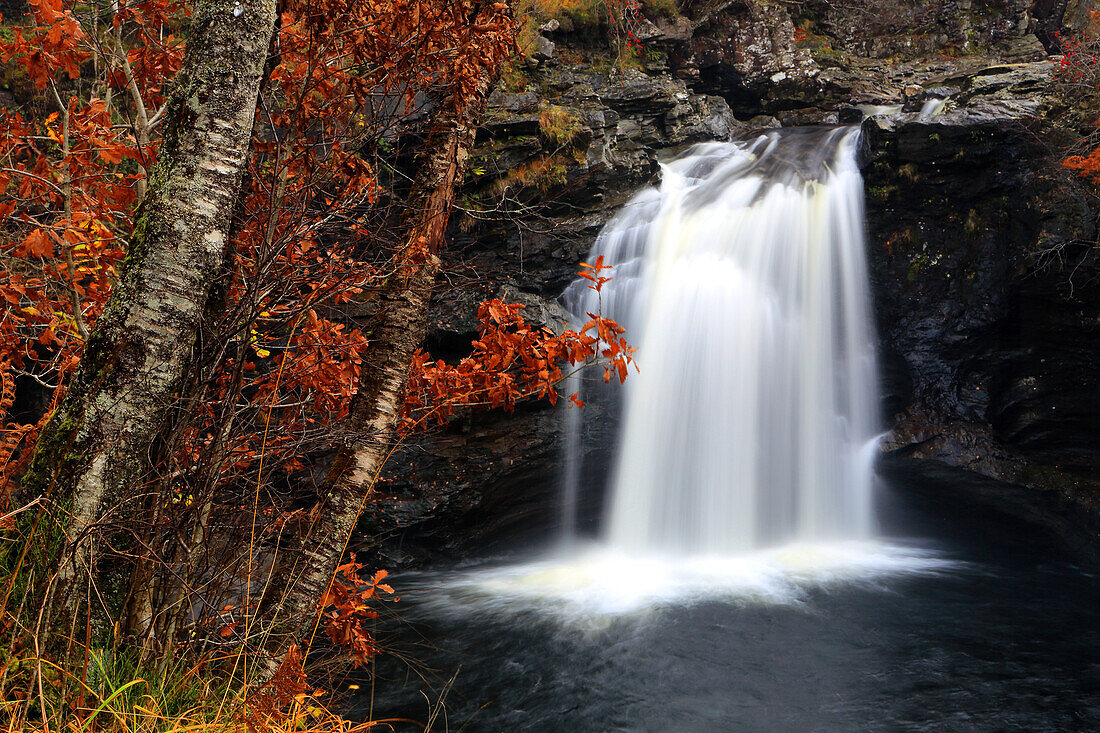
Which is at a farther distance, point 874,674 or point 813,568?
point 813,568

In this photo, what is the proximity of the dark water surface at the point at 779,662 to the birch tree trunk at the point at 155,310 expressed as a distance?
3197 mm

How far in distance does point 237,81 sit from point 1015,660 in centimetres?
821

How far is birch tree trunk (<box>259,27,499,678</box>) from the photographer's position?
2.87 m

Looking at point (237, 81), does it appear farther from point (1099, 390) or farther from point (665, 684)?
point (1099, 390)

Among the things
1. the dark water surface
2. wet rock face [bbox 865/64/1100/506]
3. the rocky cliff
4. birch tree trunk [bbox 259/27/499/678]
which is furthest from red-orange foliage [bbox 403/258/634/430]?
wet rock face [bbox 865/64/1100/506]

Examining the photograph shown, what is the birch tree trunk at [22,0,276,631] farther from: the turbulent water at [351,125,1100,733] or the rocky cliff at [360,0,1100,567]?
the rocky cliff at [360,0,1100,567]

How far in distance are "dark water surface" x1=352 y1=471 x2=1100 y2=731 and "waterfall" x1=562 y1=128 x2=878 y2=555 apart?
225 centimetres

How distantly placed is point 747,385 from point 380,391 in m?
8.88

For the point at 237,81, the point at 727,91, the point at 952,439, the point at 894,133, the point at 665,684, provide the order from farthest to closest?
the point at 727,91
the point at 894,133
the point at 952,439
the point at 665,684
the point at 237,81

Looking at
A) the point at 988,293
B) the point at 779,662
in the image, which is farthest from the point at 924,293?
the point at 779,662

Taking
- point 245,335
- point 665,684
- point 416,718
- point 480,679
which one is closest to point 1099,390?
point 665,684

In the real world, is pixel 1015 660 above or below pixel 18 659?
below

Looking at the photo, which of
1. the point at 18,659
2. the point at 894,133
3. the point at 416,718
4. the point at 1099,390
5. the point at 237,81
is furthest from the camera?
the point at 894,133

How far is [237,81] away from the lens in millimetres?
2412
